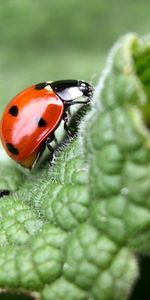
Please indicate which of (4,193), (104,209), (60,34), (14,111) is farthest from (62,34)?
(104,209)

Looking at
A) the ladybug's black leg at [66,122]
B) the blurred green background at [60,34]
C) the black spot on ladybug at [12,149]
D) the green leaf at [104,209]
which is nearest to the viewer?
the green leaf at [104,209]

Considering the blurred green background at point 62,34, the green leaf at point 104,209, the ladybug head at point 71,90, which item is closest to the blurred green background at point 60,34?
the blurred green background at point 62,34

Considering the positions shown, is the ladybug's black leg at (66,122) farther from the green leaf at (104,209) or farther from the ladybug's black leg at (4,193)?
the green leaf at (104,209)

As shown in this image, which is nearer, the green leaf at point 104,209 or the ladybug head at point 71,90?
the green leaf at point 104,209

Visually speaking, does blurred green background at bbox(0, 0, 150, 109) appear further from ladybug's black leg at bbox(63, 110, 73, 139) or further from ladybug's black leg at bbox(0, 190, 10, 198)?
ladybug's black leg at bbox(0, 190, 10, 198)

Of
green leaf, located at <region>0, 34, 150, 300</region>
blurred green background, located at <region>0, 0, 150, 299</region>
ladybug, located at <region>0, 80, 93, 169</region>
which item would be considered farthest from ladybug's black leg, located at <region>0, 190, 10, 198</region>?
blurred green background, located at <region>0, 0, 150, 299</region>

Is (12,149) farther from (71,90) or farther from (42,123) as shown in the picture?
(71,90)

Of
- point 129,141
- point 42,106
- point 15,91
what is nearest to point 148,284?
point 129,141
